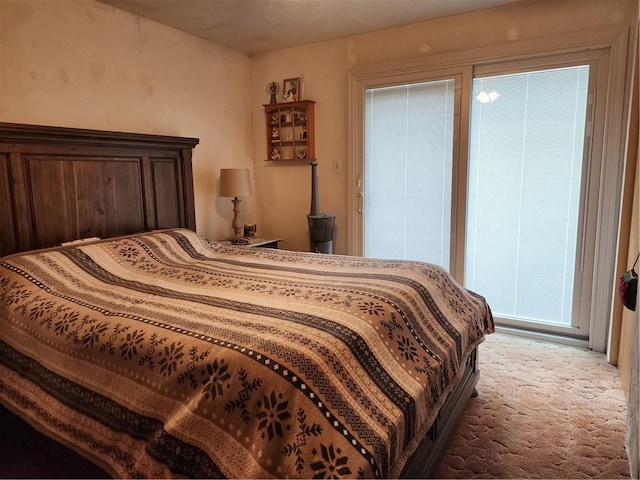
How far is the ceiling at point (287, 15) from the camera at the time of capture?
276cm

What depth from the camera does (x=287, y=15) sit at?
116 inches

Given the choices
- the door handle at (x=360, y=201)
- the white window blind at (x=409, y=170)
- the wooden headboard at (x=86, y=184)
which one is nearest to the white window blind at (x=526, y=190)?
the white window blind at (x=409, y=170)

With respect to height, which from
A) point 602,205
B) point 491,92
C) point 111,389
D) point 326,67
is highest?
point 326,67

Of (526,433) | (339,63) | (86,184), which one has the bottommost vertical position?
(526,433)

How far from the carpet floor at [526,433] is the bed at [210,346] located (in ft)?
0.50

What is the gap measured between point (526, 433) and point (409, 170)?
2.04 meters

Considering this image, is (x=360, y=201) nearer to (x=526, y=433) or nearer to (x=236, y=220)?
(x=236, y=220)

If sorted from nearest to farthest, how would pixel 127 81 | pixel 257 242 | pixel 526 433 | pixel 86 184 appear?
pixel 526 433
pixel 86 184
pixel 127 81
pixel 257 242

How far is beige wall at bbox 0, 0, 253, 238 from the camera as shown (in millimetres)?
2348

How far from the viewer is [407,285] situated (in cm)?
185

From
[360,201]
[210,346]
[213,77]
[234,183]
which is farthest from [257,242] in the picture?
[210,346]

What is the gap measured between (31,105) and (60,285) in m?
1.22

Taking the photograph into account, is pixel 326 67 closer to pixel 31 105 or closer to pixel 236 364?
pixel 31 105

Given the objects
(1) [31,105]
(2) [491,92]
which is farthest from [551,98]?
(1) [31,105]
